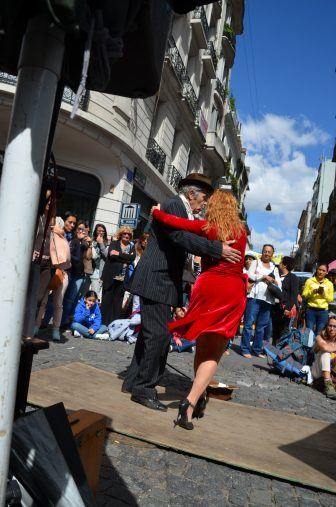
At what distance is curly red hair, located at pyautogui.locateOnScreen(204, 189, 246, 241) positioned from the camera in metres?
3.62

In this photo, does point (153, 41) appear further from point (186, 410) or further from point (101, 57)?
point (186, 410)

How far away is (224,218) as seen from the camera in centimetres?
364

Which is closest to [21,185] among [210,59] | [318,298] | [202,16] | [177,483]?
[177,483]

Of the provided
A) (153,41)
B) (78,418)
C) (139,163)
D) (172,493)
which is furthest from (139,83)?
(139,163)

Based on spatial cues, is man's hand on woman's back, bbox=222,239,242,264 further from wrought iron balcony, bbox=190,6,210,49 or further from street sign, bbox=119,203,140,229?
wrought iron balcony, bbox=190,6,210,49

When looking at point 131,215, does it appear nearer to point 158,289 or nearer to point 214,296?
point 158,289

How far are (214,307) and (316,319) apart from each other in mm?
6202

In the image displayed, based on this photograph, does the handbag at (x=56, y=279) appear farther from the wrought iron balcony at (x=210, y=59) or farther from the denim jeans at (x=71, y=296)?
the wrought iron balcony at (x=210, y=59)

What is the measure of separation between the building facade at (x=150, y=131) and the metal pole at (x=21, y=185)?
10646mm

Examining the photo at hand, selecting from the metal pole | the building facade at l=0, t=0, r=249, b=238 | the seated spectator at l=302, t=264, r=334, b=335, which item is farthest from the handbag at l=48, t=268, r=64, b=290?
the building facade at l=0, t=0, r=249, b=238

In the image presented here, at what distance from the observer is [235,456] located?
2.86 m

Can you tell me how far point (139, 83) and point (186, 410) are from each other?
2379 millimetres

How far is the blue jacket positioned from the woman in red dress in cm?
439

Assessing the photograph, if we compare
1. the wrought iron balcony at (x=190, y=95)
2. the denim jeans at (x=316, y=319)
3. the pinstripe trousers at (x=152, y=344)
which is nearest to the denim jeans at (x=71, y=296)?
the pinstripe trousers at (x=152, y=344)
